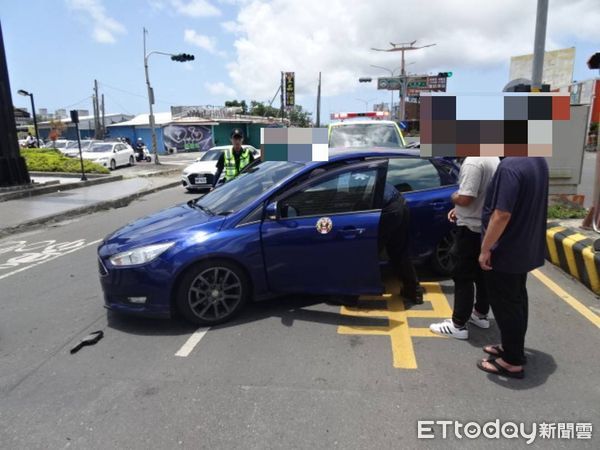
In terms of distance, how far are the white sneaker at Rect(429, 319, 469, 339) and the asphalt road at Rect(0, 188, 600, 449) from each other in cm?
9

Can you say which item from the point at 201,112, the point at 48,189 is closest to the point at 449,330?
the point at 48,189

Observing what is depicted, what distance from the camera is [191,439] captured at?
250 cm

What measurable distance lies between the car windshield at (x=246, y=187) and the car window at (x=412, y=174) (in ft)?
3.75

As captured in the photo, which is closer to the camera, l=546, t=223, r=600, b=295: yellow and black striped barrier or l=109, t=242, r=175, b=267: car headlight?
l=109, t=242, r=175, b=267: car headlight

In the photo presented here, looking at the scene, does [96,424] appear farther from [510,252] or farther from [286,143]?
[286,143]

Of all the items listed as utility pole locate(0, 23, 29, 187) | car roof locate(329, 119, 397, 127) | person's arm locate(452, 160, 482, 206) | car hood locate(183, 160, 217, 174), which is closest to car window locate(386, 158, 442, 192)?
person's arm locate(452, 160, 482, 206)

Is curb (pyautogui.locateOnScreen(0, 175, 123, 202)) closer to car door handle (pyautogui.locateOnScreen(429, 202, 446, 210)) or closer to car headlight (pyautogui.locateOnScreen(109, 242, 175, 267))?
car headlight (pyautogui.locateOnScreen(109, 242, 175, 267))

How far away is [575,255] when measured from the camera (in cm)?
503

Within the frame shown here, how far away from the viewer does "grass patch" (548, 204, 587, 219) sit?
7346 mm

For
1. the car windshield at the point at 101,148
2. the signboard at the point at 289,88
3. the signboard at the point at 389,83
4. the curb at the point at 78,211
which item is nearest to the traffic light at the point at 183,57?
the car windshield at the point at 101,148

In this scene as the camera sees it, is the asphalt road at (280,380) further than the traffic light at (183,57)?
No

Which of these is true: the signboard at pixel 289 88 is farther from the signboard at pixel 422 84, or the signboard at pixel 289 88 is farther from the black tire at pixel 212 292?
the black tire at pixel 212 292

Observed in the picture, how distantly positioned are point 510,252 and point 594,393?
1063mm

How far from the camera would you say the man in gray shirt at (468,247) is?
3107mm
